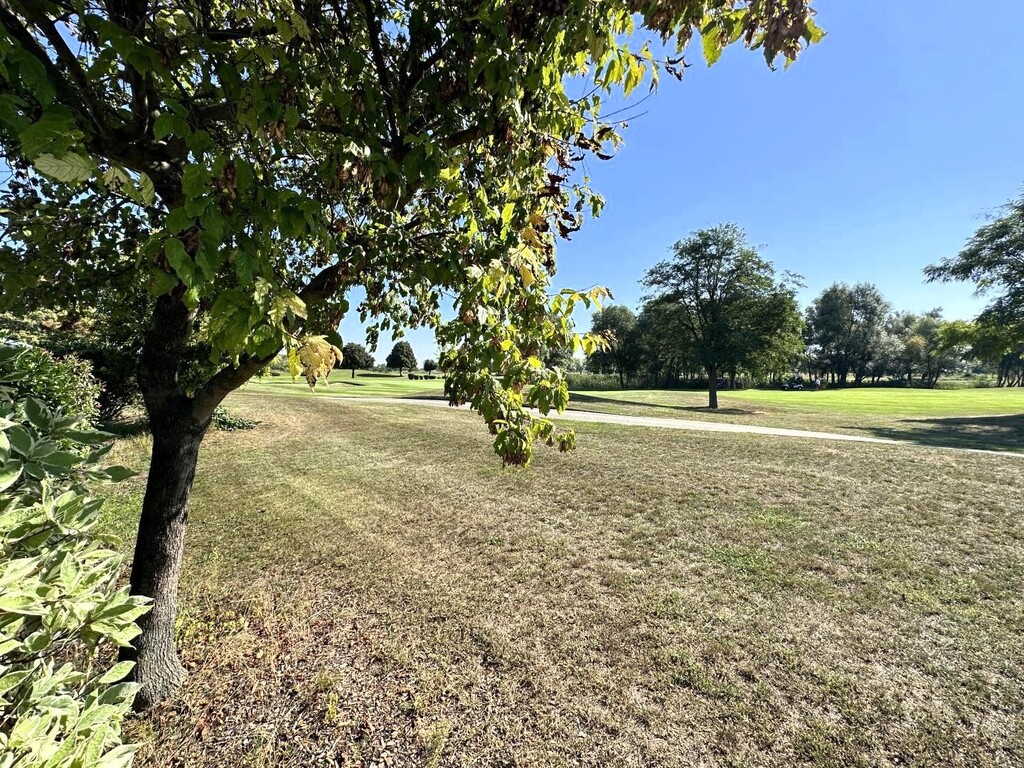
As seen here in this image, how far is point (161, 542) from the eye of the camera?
3.05m

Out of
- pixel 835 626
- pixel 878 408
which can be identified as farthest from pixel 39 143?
pixel 878 408

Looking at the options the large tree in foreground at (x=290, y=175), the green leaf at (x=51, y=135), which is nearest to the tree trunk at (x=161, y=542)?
the large tree in foreground at (x=290, y=175)

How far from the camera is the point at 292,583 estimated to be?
4.63m

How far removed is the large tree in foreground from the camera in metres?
1.61

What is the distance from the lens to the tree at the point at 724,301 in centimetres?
2398

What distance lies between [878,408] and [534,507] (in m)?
27.6

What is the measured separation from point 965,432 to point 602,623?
19.0 meters

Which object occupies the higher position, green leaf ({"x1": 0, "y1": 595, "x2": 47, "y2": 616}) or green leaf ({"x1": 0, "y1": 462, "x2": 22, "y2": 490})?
green leaf ({"x1": 0, "y1": 462, "x2": 22, "y2": 490})

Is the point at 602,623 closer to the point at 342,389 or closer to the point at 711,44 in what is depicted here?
the point at 711,44

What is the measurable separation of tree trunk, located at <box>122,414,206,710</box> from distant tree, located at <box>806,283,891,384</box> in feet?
257

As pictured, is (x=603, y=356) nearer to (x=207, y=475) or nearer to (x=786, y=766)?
(x=207, y=475)

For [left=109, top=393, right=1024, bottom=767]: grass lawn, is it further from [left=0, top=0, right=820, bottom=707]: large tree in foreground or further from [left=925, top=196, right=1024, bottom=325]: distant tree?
[left=925, top=196, right=1024, bottom=325]: distant tree

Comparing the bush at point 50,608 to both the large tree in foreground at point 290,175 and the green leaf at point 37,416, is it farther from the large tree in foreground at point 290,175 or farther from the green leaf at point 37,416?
the large tree in foreground at point 290,175

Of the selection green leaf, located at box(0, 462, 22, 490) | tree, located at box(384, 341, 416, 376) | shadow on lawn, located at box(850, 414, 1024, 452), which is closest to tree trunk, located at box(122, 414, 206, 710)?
green leaf, located at box(0, 462, 22, 490)
